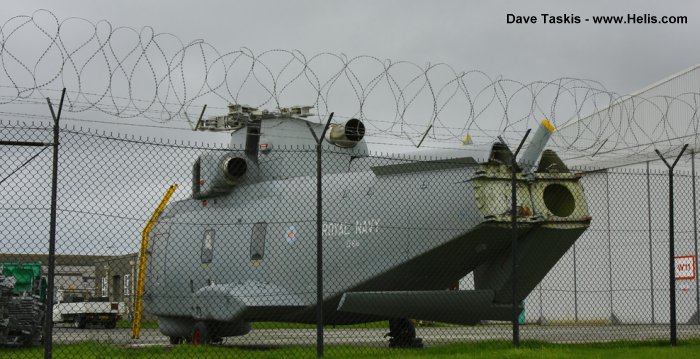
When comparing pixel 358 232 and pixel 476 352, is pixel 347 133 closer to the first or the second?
pixel 358 232

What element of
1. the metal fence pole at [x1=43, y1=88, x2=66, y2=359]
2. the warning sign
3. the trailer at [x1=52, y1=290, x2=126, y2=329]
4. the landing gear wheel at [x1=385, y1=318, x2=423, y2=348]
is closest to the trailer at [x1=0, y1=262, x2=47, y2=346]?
the landing gear wheel at [x1=385, y1=318, x2=423, y2=348]

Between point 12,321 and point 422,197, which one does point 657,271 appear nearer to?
point 422,197

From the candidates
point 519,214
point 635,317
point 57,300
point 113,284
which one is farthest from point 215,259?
point 57,300

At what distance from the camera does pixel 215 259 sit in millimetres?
16766

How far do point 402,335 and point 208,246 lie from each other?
160 inches

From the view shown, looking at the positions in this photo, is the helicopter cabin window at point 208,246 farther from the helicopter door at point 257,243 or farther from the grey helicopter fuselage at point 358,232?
the helicopter door at point 257,243

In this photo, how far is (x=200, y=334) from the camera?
16.7 m

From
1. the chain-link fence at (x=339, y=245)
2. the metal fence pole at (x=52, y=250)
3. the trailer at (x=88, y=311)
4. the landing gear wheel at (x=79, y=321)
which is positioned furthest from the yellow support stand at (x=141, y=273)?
the landing gear wheel at (x=79, y=321)

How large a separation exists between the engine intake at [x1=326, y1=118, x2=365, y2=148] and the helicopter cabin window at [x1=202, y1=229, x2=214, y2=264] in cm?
293

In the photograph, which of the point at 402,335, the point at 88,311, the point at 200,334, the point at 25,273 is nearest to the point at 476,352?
the point at 402,335

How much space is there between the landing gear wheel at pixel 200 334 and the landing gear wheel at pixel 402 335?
3438 millimetres

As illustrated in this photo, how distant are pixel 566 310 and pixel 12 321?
23.0 m

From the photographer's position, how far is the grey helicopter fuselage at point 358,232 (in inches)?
547

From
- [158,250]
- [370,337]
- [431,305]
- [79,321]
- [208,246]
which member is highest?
[208,246]
